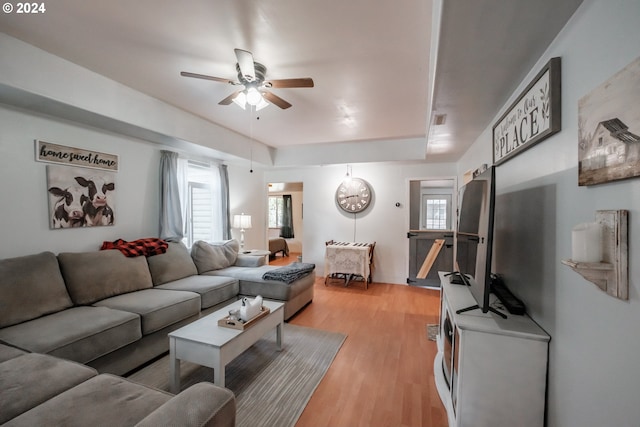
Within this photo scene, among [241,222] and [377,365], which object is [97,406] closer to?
[377,365]

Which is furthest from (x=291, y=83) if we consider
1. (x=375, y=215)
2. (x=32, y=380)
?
(x=375, y=215)

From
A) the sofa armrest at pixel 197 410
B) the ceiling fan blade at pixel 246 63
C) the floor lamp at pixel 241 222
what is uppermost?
the ceiling fan blade at pixel 246 63

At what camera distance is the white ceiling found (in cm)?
125

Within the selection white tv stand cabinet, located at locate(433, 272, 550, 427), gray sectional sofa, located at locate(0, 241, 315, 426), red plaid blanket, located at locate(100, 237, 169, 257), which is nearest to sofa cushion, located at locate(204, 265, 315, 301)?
gray sectional sofa, located at locate(0, 241, 315, 426)

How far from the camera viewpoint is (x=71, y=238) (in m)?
2.74

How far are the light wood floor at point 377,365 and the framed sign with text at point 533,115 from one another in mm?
1875

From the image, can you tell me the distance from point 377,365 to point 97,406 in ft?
6.52

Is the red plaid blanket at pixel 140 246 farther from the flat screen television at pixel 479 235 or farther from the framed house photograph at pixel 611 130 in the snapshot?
the framed house photograph at pixel 611 130

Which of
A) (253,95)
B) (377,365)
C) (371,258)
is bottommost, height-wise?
(377,365)

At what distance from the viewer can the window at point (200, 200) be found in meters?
4.09

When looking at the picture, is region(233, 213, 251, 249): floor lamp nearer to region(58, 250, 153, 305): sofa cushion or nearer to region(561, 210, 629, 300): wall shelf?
region(58, 250, 153, 305): sofa cushion

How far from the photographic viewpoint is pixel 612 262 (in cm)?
84

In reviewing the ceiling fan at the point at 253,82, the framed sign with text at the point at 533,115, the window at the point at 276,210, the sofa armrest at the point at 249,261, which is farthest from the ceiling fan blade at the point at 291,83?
the window at the point at 276,210

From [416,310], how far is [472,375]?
96.9 inches
